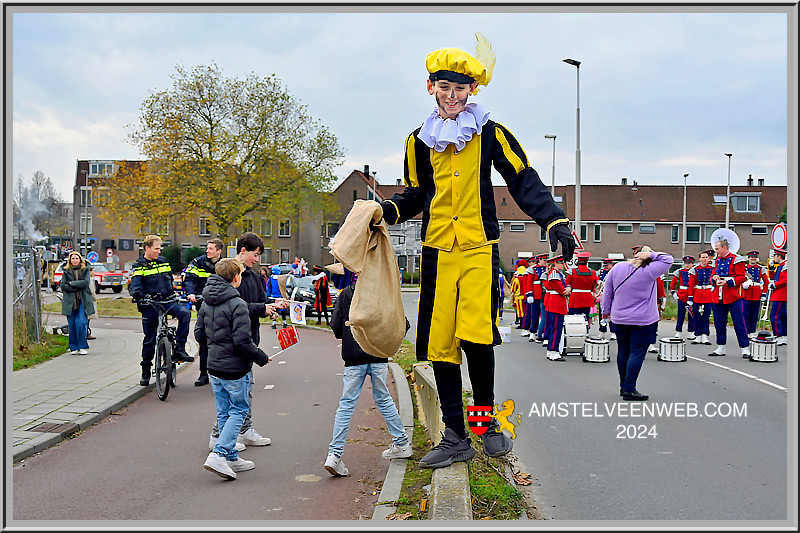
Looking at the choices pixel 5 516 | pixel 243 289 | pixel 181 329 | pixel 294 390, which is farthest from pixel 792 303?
pixel 181 329

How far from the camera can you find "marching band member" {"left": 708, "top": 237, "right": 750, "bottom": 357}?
1411 cm

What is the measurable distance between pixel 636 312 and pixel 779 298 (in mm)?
8387

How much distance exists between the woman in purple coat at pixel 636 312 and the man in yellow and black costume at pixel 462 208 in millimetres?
5090

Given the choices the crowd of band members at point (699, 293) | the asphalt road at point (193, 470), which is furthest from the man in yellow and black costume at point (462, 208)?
the crowd of band members at point (699, 293)

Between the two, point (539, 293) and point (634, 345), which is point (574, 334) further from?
point (634, 345)

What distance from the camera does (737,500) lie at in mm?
4965

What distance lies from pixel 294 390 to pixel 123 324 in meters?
14.1

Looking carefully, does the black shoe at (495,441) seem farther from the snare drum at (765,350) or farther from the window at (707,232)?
the window at (707,232)

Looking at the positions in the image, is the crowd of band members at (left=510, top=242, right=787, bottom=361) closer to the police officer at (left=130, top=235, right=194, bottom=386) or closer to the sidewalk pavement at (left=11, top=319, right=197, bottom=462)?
the police officer at (left=130, top=235, right=194, bottom=386)

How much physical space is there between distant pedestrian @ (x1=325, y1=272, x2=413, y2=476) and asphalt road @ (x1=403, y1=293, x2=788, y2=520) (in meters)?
1.10

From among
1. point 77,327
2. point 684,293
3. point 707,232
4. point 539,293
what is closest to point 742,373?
point 684,293

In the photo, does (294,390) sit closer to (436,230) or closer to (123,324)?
(436,230)

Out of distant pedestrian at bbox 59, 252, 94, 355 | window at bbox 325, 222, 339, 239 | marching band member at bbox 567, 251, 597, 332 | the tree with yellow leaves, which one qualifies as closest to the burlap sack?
distant pedestrian at bbox 59, 252, 94, 355

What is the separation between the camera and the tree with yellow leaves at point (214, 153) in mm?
31328
